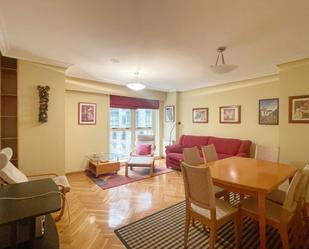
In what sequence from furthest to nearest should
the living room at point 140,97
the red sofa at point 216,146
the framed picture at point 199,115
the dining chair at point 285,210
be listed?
1. the framed picture at point 199,115
2. the red sofa at point 216,146
3. the living room at point 140,97
4. the dining chair at point 285,210

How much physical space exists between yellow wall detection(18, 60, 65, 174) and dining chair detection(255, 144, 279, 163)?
11.9 ft

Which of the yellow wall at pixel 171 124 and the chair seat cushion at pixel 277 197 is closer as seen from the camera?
the chair seat cushion at pixel 277 197

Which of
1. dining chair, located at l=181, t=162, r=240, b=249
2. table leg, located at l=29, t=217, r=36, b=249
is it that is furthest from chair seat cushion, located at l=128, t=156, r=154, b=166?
table leg, located at l=29, t=217, r=36, b=249

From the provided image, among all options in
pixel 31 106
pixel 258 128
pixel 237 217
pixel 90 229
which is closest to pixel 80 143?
pixel 31 106

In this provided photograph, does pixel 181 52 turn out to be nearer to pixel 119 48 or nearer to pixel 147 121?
pixel 119 48

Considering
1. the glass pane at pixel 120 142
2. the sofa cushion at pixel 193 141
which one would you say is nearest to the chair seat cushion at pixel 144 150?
the glass pane at pixel 120 142

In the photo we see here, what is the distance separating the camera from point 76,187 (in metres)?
3.73

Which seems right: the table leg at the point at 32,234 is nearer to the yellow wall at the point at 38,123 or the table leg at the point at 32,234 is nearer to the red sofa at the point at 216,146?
the yellow wall at the point at 38,123

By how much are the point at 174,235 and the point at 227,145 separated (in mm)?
3004

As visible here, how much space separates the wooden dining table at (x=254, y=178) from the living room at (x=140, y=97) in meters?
0.03

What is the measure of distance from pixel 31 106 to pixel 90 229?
236 centimetres

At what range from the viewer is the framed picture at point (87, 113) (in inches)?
188

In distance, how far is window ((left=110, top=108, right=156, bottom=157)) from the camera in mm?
5629

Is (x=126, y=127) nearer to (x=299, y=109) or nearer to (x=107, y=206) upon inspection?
(x=107, y=206)
